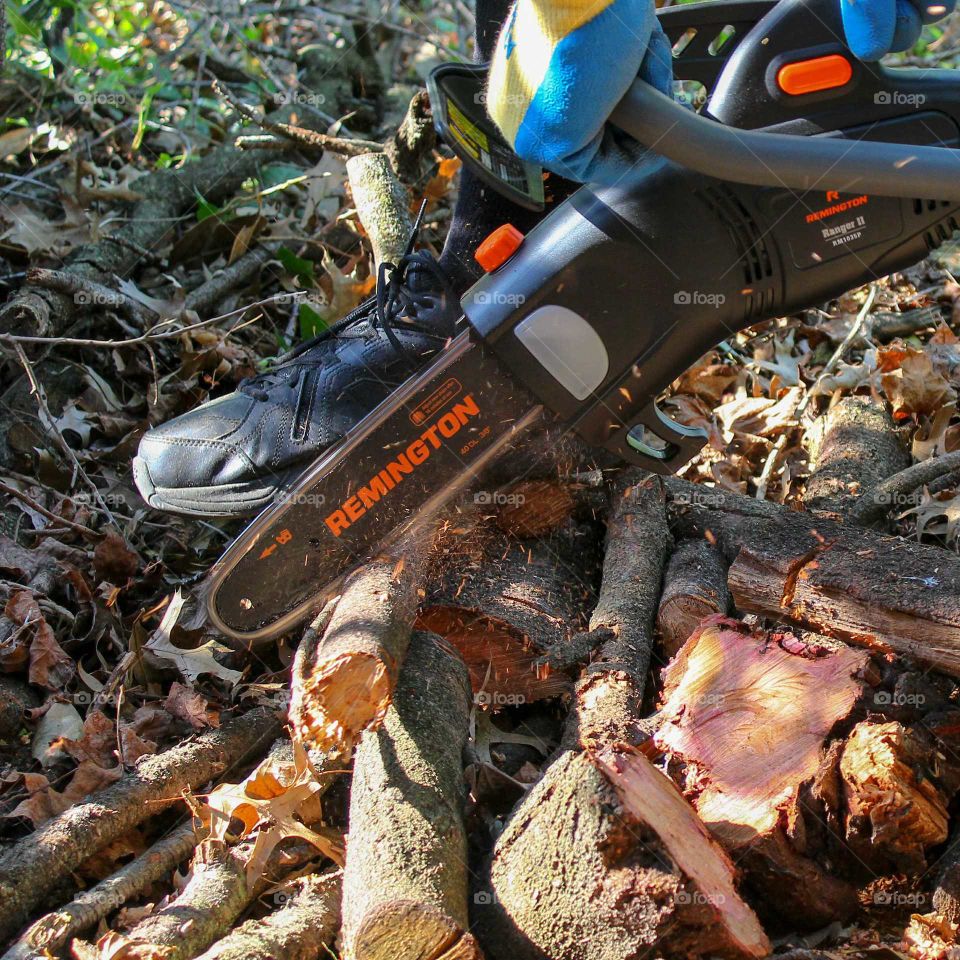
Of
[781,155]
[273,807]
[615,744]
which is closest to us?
[615,744]

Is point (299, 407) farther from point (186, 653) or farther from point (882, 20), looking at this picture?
point (882, 20)

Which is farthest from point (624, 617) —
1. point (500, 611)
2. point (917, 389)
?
point (917, 389)

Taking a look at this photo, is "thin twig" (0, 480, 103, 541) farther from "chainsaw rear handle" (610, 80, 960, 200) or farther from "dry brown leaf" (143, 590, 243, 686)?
"chainsaw rear handle" (610, 80, 960, 200)

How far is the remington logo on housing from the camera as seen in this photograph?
1999mm

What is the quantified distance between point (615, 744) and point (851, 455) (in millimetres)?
1291

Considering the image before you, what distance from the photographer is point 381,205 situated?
286 centimetres

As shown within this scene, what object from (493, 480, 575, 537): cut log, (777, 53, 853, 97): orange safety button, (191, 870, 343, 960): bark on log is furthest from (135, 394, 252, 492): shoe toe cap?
(777, 53, 853, 97): orange safety button

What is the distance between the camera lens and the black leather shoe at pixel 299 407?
7.24 feet

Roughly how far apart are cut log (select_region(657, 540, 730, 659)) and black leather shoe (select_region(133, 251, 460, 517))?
2.36ft

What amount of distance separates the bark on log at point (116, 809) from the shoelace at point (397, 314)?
771 mm

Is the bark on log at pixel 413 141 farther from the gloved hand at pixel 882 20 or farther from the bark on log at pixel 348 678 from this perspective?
the bark on log at pixel 348 678

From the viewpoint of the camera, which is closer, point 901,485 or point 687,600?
point 687,600

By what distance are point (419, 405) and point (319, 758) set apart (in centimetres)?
69

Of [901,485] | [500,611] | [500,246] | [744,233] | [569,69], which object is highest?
[569,69]
